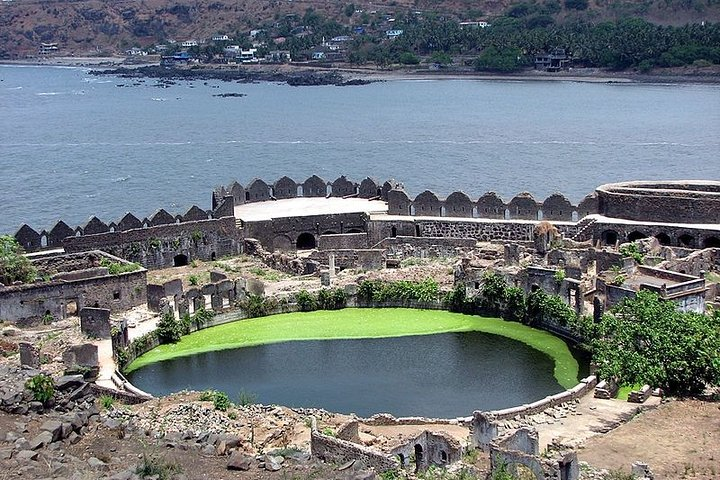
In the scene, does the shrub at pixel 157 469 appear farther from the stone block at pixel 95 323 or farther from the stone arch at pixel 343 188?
the stone arch at pixel 343 188

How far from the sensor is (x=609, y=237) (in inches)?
1949

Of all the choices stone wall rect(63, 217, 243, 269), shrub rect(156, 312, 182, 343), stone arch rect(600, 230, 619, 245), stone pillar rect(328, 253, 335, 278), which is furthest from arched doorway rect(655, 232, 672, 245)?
shrub rect(156, 312, 182, 343)

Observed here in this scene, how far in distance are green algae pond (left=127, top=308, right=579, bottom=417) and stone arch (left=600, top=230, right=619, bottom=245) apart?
32.5ft

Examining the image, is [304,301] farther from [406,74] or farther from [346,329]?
[406,74]

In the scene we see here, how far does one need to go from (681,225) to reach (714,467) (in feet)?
83.7

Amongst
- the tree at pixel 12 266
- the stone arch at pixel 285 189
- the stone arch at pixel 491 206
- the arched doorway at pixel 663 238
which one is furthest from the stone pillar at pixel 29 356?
the arched doorway at pixel 663 238

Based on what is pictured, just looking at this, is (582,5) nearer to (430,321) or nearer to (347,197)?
(347,197)

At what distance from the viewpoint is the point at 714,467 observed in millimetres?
24359

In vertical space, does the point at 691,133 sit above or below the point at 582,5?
below

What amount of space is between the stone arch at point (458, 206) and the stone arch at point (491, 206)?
2.05 feet

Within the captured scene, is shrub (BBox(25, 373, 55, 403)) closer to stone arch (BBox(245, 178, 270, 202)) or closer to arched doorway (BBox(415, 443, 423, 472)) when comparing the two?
arched doorway (BBox(415, 443, 423, 472))

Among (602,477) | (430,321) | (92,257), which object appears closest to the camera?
(602,477)

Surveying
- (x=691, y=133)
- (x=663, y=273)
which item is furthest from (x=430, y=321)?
(x=691, y=133)

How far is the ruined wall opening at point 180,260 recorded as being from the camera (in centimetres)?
4988
